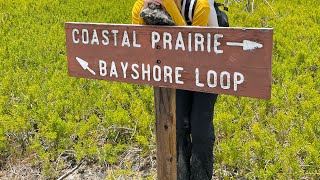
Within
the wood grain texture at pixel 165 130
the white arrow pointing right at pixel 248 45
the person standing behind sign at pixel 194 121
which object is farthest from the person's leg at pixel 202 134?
the white arrow pointing right at pixel 248 45

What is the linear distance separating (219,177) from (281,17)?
17.4 feet

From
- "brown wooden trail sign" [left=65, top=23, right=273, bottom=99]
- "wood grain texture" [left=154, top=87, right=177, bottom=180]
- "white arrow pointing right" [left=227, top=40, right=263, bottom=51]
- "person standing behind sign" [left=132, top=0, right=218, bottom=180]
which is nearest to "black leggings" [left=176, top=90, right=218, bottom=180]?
"person standing behind sign" [left=132, top=0, right=218, bottom=180]

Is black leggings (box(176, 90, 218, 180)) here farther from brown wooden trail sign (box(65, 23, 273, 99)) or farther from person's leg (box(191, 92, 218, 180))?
brown wooden trail sign (box(65, 23, 273, 99))

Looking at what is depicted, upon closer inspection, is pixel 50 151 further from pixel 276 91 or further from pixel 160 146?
pixel 276 91

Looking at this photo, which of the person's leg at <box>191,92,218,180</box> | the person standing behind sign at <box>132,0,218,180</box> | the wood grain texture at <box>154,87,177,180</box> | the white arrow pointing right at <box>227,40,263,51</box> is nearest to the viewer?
the white arrow pointing right at <box>227,40,263,51</box>

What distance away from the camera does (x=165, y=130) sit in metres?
1.95

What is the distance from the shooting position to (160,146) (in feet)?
6.49

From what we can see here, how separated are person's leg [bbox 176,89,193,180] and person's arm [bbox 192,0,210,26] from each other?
17.1 inches

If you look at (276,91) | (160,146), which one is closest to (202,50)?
(160,146)

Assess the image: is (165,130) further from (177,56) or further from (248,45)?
(248,45)

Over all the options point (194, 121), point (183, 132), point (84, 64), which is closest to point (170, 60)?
point (84, 64)

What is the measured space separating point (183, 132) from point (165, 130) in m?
0.45

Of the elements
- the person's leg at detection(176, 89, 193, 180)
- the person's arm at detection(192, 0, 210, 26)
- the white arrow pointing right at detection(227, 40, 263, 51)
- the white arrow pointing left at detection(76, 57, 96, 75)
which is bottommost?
the person's leg at detection(176, 89, 193, 180)

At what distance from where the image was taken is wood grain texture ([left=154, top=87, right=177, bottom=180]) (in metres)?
1.91
